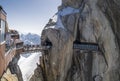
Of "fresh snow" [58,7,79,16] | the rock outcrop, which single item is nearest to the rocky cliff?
"fresh snow" [58,7,79,16]

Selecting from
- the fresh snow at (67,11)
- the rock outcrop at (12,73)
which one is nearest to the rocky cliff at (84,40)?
the fresh snow at (67,11)

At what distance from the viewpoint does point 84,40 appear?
55156 mm

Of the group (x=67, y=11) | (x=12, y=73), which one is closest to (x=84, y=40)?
(x=67, y=11)

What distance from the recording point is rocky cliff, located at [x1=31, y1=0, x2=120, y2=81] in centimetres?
5350

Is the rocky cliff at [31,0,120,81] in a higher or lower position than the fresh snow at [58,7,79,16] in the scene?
lower

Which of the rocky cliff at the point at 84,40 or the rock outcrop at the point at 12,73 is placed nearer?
the rock outcrop at the point at 12,73

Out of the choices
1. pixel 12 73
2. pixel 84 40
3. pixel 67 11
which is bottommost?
pixel 12 73

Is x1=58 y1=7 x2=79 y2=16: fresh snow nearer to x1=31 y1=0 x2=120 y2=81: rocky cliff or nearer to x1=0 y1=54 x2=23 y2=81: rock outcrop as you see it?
x1=31 y1=0 x2=120 y2=81: rocky cliff

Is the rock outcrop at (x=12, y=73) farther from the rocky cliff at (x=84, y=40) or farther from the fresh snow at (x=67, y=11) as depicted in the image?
the fresh snow at (x=67, y=11)

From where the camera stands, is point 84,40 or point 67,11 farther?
point 67,11

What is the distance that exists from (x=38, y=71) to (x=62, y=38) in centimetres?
1064

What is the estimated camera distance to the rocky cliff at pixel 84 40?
176 feet

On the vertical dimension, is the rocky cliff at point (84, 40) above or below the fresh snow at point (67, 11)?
below

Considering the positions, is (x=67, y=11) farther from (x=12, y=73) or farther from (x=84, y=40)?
(x=12, y=73)
